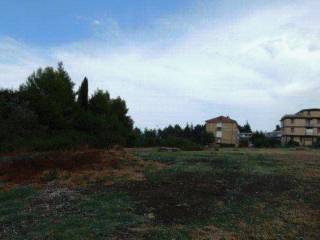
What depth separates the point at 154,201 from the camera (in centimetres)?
1011

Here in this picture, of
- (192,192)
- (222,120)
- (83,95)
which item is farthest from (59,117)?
(222,120)

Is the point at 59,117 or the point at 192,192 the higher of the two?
the point at 59,117

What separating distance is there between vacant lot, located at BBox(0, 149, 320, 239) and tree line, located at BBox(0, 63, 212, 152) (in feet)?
42.1

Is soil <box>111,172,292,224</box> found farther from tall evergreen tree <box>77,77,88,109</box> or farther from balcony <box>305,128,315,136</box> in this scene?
balcony <box>305,128,315,136</box>

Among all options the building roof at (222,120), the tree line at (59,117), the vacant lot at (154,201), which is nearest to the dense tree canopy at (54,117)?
the tree line at (59,117)

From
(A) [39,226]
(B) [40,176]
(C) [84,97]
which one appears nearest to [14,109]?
(C) [84,97]

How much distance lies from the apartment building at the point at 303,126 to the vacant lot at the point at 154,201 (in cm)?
6909

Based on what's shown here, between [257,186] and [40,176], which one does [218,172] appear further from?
[40,176]

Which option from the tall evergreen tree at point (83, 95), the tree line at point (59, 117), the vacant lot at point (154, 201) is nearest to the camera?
the vacant lot at point (154, 201)

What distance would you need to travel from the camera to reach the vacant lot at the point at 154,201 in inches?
302

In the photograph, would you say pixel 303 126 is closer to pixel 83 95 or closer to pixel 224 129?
pixel 224 129

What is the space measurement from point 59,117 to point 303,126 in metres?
60.7

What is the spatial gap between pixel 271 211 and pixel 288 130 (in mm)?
77051

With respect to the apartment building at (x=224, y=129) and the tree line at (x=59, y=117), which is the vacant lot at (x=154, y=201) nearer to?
the tree line at (x=59, y=117)
